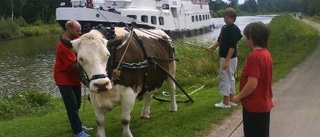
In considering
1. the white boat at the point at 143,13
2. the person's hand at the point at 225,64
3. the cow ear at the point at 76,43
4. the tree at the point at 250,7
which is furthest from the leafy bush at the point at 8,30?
the tree at the point at 250,7

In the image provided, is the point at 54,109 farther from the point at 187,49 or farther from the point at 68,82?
the point at 187,49

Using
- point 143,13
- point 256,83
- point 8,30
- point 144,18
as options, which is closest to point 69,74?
point 256,83

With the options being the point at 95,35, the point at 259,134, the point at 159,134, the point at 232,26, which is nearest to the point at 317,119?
the point at 232,26

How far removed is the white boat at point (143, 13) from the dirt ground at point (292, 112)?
48.8ft

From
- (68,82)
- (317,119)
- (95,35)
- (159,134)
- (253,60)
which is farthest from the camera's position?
(317,119)

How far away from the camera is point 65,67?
6348mm

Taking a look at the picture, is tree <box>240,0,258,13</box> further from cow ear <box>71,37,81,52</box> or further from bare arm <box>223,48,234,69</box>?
cow ear <box>71,37,81,52</box>

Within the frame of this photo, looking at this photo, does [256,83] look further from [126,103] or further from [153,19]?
[153,19]

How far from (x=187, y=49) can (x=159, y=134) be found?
1056 centimetres

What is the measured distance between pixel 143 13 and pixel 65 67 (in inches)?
1243

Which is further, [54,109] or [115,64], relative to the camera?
[54,109]

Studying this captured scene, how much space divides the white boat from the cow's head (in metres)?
19.1

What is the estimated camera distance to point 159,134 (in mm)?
6887

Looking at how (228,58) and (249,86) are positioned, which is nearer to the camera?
(249,86)
